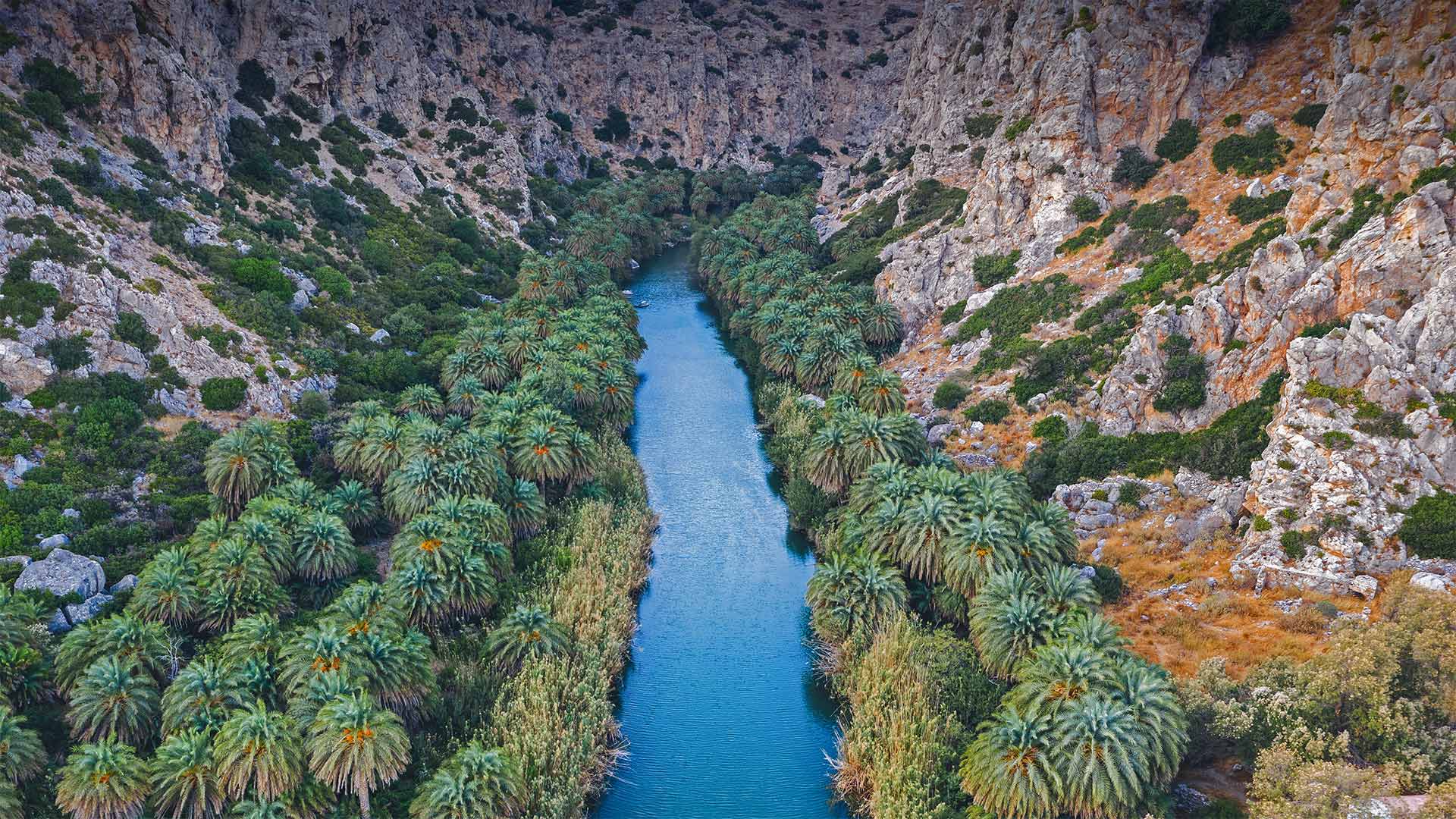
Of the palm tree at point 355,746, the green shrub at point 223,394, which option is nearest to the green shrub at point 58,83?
the green shrub at point 223,394

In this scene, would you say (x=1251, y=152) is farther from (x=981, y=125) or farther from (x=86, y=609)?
(x=86, y=609)

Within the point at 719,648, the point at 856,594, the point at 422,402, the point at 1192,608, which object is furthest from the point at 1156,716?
the point at 422,402

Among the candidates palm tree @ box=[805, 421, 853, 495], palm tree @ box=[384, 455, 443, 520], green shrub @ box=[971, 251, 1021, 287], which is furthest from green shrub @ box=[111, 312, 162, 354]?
green shrub @ box=[971, 251, 1021, 287]

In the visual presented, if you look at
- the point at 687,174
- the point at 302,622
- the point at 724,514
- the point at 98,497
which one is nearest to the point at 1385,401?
the point at 724,514

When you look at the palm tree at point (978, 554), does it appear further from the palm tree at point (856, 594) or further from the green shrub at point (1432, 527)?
the green shrub at point (1432, 527)

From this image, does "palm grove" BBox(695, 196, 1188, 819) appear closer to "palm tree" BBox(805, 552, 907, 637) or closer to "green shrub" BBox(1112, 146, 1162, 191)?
"palm tree" BBox(805, 552, 907, 637)

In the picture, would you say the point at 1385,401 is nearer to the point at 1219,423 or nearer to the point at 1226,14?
the point at 1219,423
